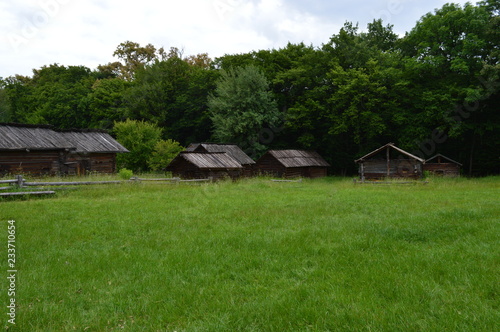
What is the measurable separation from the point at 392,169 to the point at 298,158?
33.6 feet

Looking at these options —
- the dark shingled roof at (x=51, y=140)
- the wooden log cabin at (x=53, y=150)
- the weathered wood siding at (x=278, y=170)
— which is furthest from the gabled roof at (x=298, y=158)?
the wooden log cabin at (x=53, y=150)

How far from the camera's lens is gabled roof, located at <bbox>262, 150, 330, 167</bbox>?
3788 cm

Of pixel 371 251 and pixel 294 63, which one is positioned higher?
pixel 294 63

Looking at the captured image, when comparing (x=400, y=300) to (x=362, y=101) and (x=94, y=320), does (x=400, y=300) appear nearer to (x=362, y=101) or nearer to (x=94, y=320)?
(x=94, y=320)

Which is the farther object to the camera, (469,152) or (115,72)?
(115,72)

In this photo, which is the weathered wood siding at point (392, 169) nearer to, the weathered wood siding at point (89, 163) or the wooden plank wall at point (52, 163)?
the weathered wood siding at point (89, 163)

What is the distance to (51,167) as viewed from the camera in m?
28.2

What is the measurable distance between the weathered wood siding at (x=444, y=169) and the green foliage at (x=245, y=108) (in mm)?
18375

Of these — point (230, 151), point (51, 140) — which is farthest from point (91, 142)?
point (230, 151)

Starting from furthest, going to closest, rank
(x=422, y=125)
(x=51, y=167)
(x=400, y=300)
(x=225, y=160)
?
(x=422, y=125) < (x=225, y=160) < (x=51, y=167) < (x=400, y=300)

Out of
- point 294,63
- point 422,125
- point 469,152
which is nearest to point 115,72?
point 294,63

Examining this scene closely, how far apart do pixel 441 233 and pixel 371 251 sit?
2753 mm

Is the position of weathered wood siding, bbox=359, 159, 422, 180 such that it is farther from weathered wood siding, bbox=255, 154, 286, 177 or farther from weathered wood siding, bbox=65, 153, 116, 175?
weathered wood siding, bbox=65, 153, 116, 175

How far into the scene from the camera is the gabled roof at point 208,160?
28219 mm
